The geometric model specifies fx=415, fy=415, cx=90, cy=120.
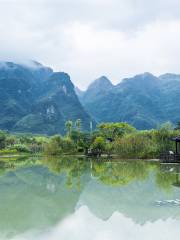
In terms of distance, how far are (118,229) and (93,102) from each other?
181 meters

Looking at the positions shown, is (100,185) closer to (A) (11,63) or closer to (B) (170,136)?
(B) (170,136)

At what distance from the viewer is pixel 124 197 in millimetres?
15586

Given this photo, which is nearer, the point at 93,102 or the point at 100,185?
the point at 100,185

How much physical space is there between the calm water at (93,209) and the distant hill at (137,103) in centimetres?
12491

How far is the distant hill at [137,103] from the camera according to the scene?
517 ft

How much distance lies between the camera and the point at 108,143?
150ft

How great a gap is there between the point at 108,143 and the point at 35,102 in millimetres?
111544

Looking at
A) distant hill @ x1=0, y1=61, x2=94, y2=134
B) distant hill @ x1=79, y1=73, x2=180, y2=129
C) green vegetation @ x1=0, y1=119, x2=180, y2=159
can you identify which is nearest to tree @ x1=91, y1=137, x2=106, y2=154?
green vegetation @ x1=0, y1=119, x2=180, y2=159

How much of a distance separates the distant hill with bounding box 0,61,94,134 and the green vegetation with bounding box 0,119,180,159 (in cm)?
5812

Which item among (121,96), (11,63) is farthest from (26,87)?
(121,96)

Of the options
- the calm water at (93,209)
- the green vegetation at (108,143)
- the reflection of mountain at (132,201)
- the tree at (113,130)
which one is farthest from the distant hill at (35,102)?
the reflection of mountain at (132,201)

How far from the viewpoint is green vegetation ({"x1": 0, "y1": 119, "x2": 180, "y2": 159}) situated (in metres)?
37.3

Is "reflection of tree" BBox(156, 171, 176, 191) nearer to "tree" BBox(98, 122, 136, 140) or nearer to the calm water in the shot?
the calm water

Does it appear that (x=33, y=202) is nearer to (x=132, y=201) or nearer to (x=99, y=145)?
(x=132, y=201)
